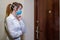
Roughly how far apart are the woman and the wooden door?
0.62 meters

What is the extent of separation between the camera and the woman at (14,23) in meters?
1.79

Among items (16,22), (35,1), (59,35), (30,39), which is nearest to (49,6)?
(35,1)

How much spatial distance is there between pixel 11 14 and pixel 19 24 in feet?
0.66

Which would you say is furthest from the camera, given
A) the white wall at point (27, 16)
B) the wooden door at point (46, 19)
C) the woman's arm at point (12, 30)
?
the wooden door at point (46, 19)

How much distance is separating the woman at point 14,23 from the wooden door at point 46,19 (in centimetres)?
62

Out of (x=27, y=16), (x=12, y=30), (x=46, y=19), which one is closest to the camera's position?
(x=12, y=30)

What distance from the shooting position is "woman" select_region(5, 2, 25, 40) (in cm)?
179

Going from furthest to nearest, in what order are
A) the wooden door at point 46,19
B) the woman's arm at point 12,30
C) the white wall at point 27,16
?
1. the wooden door at point 46,19
2. the white wall at point 27,16
3. the woman's arm at point 12,30

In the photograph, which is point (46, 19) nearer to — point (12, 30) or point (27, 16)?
point (27, 16)

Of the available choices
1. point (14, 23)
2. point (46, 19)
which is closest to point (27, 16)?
point (46, 19)

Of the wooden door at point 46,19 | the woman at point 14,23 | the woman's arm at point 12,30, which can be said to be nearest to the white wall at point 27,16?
the wooden door at point 46,19

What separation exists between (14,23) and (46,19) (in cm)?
91

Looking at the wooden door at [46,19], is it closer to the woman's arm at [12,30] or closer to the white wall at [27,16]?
the white wall at [27,16]

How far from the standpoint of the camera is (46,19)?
2.54 m
